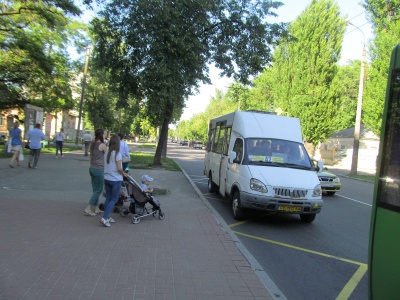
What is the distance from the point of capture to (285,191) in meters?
7.46

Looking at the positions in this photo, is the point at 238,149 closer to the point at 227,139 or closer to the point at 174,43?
the point at 227,139

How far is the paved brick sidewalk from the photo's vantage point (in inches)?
155

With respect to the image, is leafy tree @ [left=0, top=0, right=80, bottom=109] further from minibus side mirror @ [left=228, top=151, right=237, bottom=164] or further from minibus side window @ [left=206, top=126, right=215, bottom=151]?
minibus side mirror @ [left=228, top=151, right=237, bottom=164]

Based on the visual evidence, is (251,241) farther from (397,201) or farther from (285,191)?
(397,201)

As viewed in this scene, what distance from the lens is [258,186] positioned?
759 cm

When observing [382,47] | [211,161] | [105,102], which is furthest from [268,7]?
[105,102]

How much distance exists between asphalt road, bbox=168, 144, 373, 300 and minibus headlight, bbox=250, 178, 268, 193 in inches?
33.7

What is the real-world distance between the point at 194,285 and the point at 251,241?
264 cm

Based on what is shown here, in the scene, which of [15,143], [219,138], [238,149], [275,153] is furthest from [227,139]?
[15,143]

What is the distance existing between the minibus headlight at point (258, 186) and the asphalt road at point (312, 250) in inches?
33.7

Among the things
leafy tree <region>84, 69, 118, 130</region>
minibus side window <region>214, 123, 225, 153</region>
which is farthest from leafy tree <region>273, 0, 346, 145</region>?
minibus side window <region>214, 123, 225, 153</region>

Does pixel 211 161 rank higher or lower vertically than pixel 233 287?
higher

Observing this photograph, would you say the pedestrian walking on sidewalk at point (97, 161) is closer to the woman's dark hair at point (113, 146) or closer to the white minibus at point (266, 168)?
the woman's dark hair at point (113, 146)

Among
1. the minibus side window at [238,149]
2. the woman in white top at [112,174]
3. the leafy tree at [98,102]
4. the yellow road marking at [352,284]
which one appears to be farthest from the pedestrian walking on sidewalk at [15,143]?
the leafy tree at [98,102]
